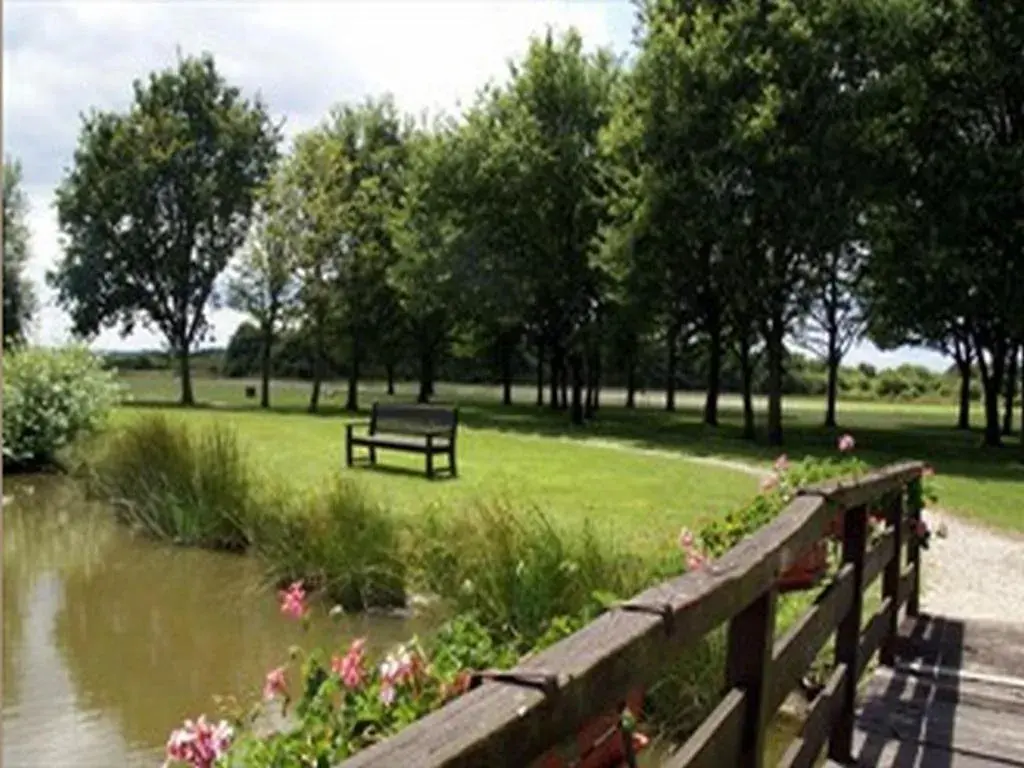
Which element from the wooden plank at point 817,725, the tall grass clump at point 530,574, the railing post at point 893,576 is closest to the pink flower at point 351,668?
the wooden plank at point 817,725

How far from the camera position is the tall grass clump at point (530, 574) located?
20.6ft

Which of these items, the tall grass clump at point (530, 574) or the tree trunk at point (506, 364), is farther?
the tree trunk at point (506, 364)

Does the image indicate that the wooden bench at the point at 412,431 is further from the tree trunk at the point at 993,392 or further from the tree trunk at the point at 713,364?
the tree trunk at the point at 993,392

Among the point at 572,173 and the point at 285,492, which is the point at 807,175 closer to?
the point at 572,173

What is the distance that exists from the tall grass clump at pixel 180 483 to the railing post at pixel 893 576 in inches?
263

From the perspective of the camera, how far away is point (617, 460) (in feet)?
61.6

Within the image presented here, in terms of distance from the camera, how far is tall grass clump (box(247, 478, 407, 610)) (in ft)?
27.6

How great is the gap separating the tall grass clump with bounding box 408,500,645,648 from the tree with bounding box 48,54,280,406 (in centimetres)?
3003

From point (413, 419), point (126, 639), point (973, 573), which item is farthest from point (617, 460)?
point (126, 639)

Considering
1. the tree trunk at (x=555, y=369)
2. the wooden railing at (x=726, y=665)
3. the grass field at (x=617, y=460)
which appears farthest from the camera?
the tree trunk at (x=555, y=369)

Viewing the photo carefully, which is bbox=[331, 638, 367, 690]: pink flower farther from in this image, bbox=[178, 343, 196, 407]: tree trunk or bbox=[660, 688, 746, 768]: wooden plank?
bbox=[178, 343, 196, 407]: tree trunk

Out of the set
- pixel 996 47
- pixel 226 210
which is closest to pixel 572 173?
pixel 996 47

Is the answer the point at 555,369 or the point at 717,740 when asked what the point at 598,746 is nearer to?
the point at 717,740

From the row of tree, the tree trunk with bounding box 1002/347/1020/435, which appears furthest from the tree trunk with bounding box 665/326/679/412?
the tree trunk with bounding box 1002/347/1020/435
